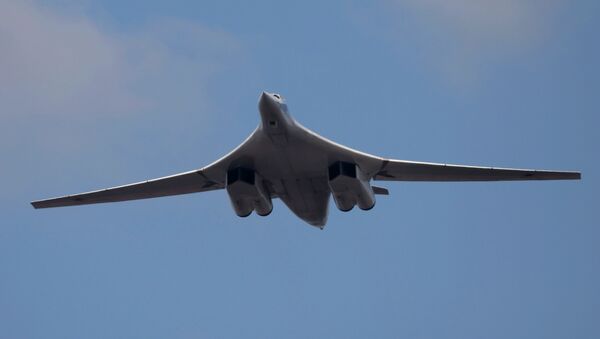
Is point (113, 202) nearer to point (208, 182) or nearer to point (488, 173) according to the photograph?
point (208, 182)

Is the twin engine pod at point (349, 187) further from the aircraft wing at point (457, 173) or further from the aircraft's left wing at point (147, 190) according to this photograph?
the aircraft's left wing at point (147, 190)

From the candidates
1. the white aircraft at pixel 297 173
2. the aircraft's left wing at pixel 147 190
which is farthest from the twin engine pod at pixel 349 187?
the aircraft's left wing at pixel 147 190

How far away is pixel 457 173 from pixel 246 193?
9500 mm

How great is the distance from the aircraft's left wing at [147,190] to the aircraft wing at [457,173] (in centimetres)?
783

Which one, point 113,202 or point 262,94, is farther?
point 113,202

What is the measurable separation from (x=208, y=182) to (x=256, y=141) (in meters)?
5.09

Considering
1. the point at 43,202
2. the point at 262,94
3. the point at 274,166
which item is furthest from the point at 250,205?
the point at 43,202

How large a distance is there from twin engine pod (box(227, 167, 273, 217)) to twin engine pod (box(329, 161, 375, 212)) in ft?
10.4

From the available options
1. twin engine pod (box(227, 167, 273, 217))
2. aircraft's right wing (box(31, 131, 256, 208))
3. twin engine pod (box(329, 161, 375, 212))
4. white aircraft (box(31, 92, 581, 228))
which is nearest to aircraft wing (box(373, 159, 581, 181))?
white aircraft (box(31, 92, 581, 228))

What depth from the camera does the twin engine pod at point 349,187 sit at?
181ft

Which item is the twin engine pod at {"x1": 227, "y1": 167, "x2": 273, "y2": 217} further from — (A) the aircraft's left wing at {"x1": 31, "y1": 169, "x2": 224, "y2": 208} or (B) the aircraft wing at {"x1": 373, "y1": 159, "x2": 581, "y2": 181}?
(B) the aircraft wing at {"x1": 373, "y1": 159, "x2": 581, "y2": 181}

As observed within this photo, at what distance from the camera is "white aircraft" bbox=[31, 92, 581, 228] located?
2133 inches

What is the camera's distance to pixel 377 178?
190 feet

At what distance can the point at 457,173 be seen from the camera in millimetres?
57375
